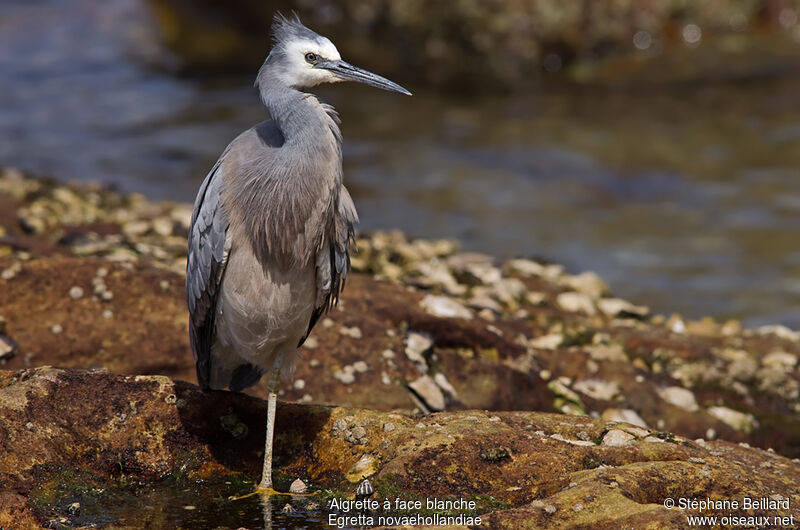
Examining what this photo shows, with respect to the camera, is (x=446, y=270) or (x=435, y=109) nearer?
(x=446, y=270)

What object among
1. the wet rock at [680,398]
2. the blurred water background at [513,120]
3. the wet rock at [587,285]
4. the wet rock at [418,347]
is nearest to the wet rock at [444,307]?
the wet rock at [418,347]

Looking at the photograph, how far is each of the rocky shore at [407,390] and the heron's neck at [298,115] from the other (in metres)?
1.36

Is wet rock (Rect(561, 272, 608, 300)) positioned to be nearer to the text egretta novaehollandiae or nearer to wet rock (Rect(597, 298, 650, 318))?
wet rock (Rect(597, 298, 650, 318))

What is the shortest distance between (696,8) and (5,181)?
12.2m

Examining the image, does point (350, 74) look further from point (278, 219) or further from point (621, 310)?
point (621, 310)

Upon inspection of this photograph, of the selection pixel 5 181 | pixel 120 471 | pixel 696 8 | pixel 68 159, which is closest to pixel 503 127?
pixel 696 8

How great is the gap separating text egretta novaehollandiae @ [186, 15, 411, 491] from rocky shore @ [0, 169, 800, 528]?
1.48ft

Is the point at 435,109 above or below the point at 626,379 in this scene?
above

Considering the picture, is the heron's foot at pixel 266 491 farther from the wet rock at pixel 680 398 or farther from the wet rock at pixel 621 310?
the wet rock at pixel 621 310

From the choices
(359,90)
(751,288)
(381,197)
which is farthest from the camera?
(359,90)

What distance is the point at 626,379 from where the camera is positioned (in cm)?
643

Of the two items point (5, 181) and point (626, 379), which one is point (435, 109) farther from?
point (626, 379)

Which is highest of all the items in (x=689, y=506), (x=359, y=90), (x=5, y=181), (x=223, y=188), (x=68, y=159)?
(x=359, y=90)

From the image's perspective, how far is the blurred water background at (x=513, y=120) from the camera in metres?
11.6
